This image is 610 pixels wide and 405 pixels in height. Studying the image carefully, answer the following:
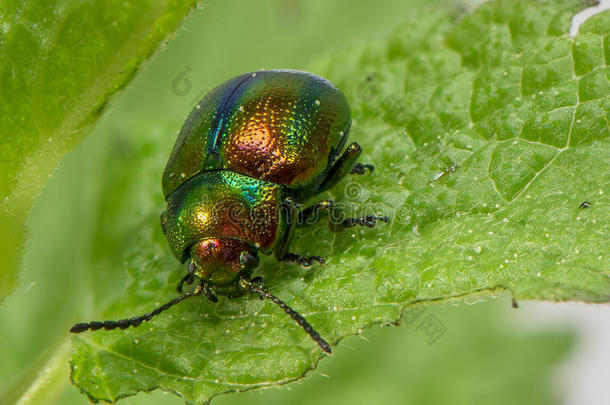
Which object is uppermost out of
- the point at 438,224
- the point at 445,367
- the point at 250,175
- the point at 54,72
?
the point at 54,72

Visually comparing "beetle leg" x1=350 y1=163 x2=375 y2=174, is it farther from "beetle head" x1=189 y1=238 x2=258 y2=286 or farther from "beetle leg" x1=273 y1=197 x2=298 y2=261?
"beetle head" x1=189 y1=238 x2=258 y2=286

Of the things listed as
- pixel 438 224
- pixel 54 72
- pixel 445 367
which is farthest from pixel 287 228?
pixel 445 367

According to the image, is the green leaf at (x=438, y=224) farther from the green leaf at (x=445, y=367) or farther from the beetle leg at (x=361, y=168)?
the green leaf at (x=445, y=367)

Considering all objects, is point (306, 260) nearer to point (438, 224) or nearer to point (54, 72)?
point (438, 224)

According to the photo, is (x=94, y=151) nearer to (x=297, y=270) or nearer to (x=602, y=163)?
(x=297, y=270)

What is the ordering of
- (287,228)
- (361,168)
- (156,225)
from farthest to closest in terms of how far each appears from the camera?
(156,225) → (361,168) → (287,228)

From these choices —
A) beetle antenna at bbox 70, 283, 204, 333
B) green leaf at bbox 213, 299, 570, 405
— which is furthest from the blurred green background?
beetle antenna at bbox 70, 283, 204, 333
